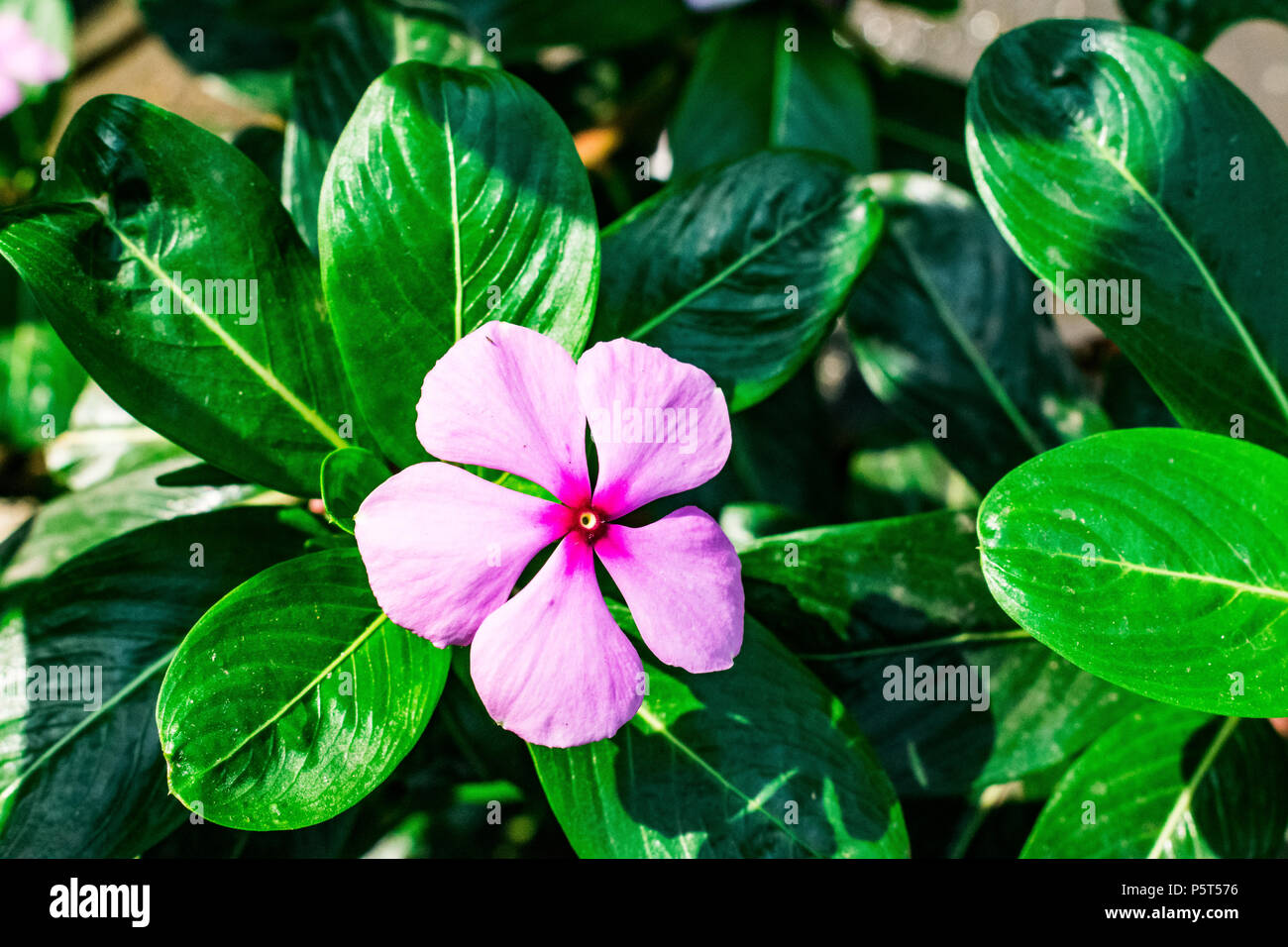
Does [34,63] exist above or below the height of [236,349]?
above

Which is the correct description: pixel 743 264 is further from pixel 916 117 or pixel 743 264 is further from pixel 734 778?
pixel 916 117

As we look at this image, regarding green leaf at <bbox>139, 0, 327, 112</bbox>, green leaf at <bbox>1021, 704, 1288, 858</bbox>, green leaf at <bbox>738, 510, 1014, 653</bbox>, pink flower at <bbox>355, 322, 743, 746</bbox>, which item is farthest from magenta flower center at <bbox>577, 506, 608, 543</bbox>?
green leaf at <bbox>139, 0, 327, 112</bbox>

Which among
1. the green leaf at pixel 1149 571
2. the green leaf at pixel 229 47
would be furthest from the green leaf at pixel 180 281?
the green leaf at pixel 229 47

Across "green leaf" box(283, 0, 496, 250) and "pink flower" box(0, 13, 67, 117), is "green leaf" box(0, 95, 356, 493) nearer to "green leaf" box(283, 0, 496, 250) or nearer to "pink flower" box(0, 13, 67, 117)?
"green leaf" box(283, 0, 496, 250)

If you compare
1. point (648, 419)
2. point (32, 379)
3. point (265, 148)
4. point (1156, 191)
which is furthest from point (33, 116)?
point (1156, 191)

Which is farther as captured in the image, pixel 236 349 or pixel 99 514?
pixel 99 514

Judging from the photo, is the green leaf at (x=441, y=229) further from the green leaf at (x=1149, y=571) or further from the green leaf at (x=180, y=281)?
the green leaf at (x=1149, y=571)
